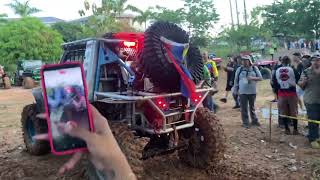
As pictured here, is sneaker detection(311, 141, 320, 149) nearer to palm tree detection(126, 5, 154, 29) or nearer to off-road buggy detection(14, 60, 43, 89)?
off-road buggy detection(14, 60, 43, 89)

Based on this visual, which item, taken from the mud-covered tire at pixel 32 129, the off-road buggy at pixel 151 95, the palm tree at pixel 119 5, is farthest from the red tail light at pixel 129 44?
the palm tree at pixel 119 5

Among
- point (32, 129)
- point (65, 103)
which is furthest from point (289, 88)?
point (65, 103)

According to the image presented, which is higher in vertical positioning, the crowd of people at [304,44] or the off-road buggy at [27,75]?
the crowd of people at [304,44]

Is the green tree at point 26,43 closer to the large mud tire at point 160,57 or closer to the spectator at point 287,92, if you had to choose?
the spectator at point 287,92

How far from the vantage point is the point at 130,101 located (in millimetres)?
5164

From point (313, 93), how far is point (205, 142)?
2726 mm

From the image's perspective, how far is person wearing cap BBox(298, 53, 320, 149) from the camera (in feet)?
25.2

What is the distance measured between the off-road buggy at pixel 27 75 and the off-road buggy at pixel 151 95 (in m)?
20.2

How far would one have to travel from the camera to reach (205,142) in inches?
239

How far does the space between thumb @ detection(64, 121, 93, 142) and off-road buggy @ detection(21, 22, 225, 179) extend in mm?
3436

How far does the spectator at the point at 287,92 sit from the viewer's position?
879 cm

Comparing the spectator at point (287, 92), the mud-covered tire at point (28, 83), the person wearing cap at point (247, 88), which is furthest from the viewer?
the mud-covered tire at point (28, 83)

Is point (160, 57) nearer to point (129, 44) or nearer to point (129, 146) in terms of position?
point (129, 44)

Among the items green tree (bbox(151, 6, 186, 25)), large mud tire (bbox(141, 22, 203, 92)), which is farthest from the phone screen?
green tree (bbox(151, 6, 186, 25))
